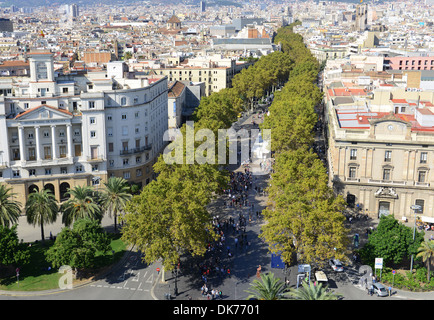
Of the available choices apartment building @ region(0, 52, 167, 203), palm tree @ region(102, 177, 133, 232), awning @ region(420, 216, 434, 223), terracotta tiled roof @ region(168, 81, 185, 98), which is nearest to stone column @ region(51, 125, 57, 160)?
apartment building @ region(0, 52, 167, 203)

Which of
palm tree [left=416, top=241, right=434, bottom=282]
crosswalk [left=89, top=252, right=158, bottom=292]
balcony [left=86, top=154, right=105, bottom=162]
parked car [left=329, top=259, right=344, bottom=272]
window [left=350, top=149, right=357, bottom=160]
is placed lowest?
crosswalk [left=89, top=252, right=158, bottom=292]

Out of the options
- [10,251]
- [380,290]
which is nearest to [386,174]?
[380,290]

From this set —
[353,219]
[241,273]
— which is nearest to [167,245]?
[241,273]

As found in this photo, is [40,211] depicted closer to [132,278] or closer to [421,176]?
[132,278]

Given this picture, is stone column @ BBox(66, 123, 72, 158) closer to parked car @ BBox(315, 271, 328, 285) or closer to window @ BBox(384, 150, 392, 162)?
parked car @ BBox(315, 271, 328, 285)

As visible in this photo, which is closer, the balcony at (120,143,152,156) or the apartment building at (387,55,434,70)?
the balcony at (120,143,152,156)

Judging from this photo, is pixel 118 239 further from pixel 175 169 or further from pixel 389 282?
pixel 389 282
